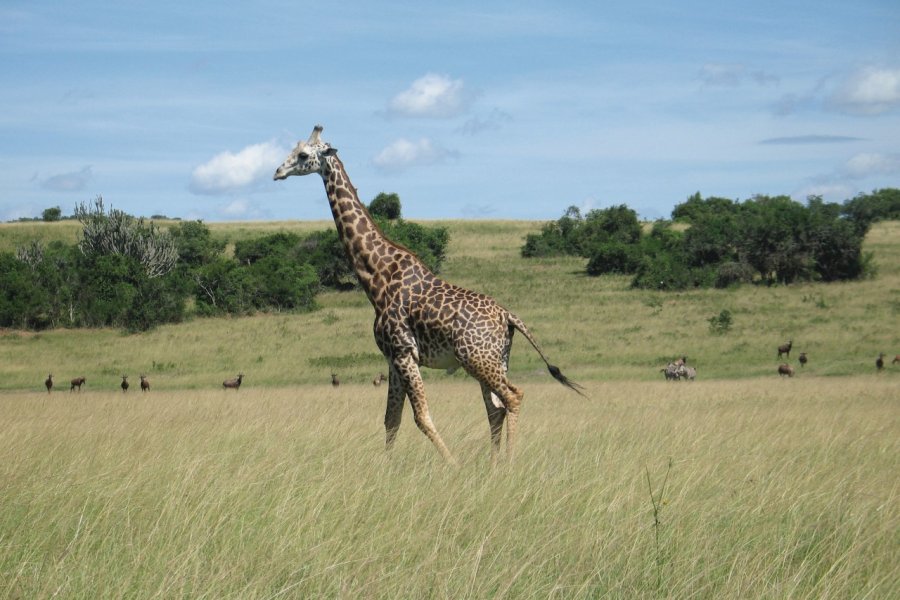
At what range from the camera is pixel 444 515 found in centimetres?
600

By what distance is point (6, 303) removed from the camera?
44938 millimetres

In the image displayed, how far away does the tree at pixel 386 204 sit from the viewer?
10375cm

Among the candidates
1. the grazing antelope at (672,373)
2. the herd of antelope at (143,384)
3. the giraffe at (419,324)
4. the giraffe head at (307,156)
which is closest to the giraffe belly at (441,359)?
the giraffe at (419,324)

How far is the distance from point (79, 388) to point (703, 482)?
22.3 m

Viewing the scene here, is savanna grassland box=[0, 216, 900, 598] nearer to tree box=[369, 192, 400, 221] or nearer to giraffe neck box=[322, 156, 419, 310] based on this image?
giraffe neck box=[322, 156, 419, 310]

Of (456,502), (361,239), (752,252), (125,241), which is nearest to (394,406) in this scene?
(361,239)

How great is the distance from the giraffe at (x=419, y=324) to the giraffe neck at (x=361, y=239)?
0.03ft

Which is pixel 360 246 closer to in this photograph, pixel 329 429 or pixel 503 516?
pixel 329 429

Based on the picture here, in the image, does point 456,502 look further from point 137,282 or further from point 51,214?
point 51,214

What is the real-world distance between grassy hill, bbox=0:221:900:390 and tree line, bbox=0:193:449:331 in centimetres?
185

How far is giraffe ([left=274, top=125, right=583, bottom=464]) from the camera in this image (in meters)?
9.48

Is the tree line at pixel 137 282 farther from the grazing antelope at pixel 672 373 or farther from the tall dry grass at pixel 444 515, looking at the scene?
the tall dry grass at pixel 444 515

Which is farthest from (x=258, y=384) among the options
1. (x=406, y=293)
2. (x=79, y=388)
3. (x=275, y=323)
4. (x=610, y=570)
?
(x=610, y=570)

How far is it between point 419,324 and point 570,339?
25.3 meters
